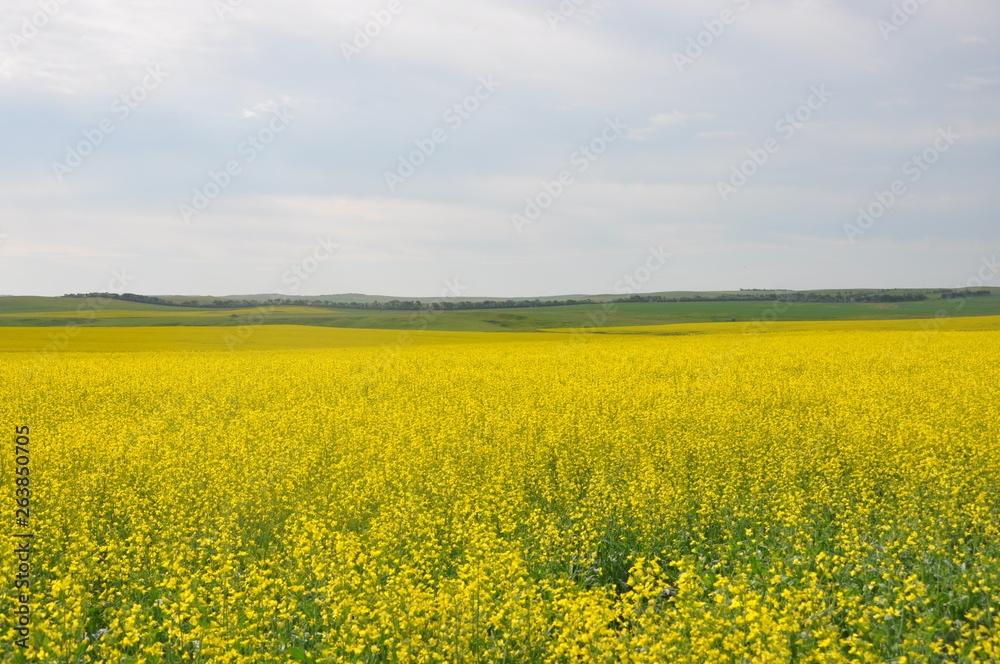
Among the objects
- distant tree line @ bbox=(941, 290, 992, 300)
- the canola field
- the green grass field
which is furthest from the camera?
distant tree line @ bbox=(941, 290, 992, 300)

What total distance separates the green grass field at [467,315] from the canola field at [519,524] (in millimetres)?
54571

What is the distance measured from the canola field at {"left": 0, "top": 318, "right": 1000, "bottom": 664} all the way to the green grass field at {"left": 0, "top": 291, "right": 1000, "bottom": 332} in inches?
2148

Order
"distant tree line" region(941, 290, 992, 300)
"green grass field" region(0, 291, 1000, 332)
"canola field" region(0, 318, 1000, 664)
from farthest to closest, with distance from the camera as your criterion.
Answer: "distant tree line" region(941, 290, 992, 300)
"green grass field" region(0, 291, 1000, 332)
"canola field" region(0, 318, 1000, 664)

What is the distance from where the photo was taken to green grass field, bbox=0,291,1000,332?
237ft

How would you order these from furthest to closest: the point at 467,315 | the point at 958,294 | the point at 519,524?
the point at 958,294, the point at 467,315, the point at 519,524

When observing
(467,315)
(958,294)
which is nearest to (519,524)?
(467,315)

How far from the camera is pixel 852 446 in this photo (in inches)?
388

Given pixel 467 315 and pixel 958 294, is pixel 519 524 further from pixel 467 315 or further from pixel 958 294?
pixel 958 294

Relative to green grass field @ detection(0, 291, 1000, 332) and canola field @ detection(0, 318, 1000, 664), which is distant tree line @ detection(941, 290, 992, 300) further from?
canola field @ detection(0, 318, 1000, 664)

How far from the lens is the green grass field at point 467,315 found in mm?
72250

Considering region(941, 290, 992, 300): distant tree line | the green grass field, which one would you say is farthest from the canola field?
region(941, 290, 992, 300): distant tree line

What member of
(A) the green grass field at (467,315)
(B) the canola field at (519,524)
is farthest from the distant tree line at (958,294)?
(B) the canola field at (519,524)

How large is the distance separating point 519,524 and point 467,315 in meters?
77.4

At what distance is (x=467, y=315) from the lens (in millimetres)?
85000
